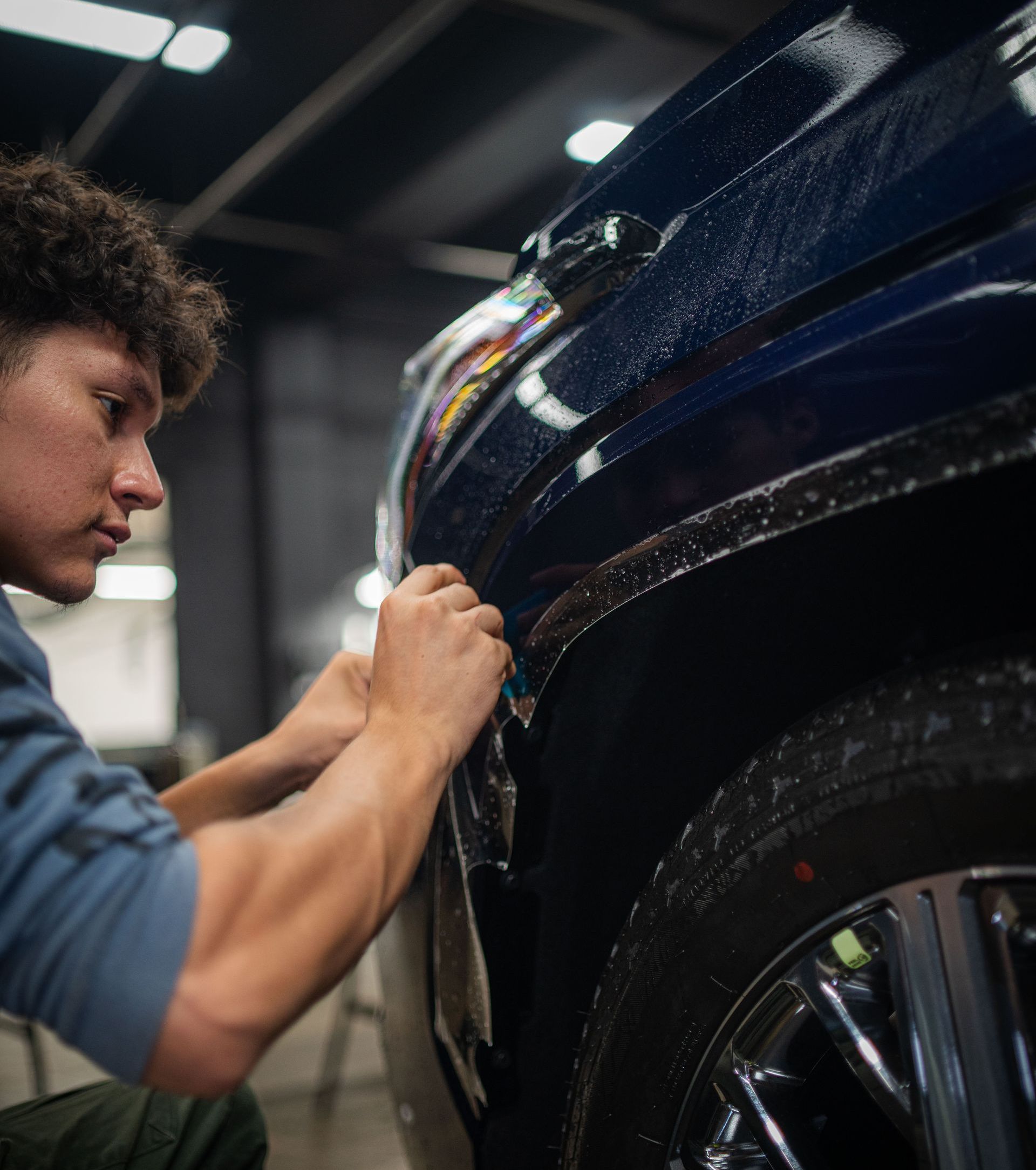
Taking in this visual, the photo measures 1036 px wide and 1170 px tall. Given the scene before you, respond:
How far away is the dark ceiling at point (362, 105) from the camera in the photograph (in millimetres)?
3943

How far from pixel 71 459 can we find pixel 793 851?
71 centimetres

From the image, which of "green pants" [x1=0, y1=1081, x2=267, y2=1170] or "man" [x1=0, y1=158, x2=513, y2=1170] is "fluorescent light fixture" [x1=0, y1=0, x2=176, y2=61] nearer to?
"man" [x1=0, y1=158, x2=513, y2=1170]

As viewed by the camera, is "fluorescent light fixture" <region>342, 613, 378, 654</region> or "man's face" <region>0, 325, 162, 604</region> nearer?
"man's face" <region>0, 325, 162, 604</region>

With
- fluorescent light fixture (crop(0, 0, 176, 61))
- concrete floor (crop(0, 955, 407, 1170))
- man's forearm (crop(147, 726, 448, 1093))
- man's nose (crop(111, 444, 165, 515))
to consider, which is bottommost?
concrete floor (crop(0, 955, 407, 1170))

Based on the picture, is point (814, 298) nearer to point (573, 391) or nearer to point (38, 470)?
point (573, 391)

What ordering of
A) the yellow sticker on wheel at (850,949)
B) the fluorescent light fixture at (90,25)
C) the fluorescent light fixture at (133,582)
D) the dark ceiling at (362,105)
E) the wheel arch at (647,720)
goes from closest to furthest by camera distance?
the yellow sticker on wheel at (850,949) < the wheel arch at (647,720) < the fluorescent light fixture at (90,25) < the dark ceiling at (362,105) < the fluorescent light fixture at (133,582)

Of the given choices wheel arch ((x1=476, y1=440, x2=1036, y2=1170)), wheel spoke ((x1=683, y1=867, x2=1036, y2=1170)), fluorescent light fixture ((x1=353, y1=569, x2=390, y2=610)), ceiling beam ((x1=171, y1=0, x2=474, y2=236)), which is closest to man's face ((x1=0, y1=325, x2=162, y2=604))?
wheel arch ((x1=476, y1=440, x2=1036, y2=1170))

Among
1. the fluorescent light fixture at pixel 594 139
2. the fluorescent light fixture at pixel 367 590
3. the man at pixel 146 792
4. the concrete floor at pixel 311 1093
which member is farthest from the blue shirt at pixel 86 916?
the fluorescent light fixture at pixel 367 590

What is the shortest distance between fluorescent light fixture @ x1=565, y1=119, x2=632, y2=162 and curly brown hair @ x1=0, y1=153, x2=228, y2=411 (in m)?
3.99

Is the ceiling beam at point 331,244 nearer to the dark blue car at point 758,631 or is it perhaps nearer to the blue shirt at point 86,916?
the dark blue car at point 758,631

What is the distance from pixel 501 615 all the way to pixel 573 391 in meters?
0.21

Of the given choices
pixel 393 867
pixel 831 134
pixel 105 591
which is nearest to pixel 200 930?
pixel 393 867

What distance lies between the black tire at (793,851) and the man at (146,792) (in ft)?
0.66

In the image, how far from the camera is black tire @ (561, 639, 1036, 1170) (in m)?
0.57
